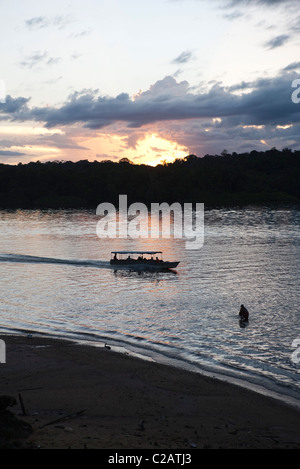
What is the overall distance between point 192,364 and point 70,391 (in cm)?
967

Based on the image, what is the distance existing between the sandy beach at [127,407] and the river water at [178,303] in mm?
3371

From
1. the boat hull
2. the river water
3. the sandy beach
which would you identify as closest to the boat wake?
the river water

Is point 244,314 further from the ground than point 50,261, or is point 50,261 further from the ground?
point 50,261

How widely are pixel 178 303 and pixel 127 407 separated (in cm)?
2790

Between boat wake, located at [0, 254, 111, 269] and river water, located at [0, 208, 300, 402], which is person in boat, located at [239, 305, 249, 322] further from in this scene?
boat wake, located at [0, 254, 111, 269]

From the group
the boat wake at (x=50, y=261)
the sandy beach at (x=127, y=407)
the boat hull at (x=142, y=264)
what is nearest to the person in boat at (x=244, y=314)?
the sandy beach at (x=127, y=407)

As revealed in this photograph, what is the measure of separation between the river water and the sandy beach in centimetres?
337

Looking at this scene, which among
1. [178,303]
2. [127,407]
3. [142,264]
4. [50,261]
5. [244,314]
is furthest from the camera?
[50,261]

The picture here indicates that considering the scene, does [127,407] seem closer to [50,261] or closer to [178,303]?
[178,303]

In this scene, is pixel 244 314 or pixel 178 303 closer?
pixel 244 314

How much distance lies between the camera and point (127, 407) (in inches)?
933

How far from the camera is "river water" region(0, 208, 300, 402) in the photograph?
34031mm

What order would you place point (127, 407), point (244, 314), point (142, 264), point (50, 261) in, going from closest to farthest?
point (127, 407)
point (244, 314)
point (142, 264)
point (50, 261)

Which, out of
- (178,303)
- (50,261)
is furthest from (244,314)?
(50,261)
